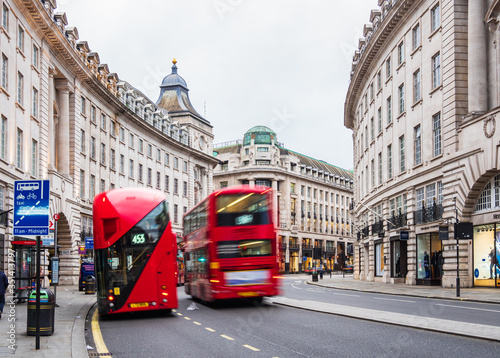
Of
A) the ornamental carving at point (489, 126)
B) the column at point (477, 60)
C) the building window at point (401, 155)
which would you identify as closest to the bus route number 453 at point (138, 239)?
the ornamental carving at point (489, 126)

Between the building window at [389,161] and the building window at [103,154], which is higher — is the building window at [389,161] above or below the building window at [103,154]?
below

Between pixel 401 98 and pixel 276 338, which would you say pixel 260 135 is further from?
pixel 276 338

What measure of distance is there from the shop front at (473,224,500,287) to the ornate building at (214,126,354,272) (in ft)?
246

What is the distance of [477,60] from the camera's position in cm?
3228

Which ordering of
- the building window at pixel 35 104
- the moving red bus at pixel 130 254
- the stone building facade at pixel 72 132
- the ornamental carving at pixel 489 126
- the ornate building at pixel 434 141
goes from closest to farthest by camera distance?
the moving red bus at pixel 130 254
the ornamental carving at pixel 489 126
the ornate building at pixel 434 141
the stone building facade at pixel 72 132
the building window at pixel 35 104

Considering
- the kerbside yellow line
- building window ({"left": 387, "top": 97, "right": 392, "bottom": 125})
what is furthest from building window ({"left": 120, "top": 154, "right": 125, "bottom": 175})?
the kerbside yellow line

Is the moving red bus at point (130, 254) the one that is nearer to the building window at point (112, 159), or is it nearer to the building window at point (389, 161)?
the building window at point (389, 161)

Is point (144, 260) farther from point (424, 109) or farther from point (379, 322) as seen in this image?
point (424, 109)

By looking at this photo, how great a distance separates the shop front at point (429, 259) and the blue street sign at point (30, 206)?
94.2 ft

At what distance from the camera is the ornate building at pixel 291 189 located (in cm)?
11319

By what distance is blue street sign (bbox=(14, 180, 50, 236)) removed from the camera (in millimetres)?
11336

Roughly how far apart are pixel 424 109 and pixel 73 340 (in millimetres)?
29203

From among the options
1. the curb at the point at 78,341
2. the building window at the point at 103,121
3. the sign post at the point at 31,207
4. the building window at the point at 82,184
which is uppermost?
the building window at the point at 103,121

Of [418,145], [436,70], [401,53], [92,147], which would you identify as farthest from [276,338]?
[92,147]
